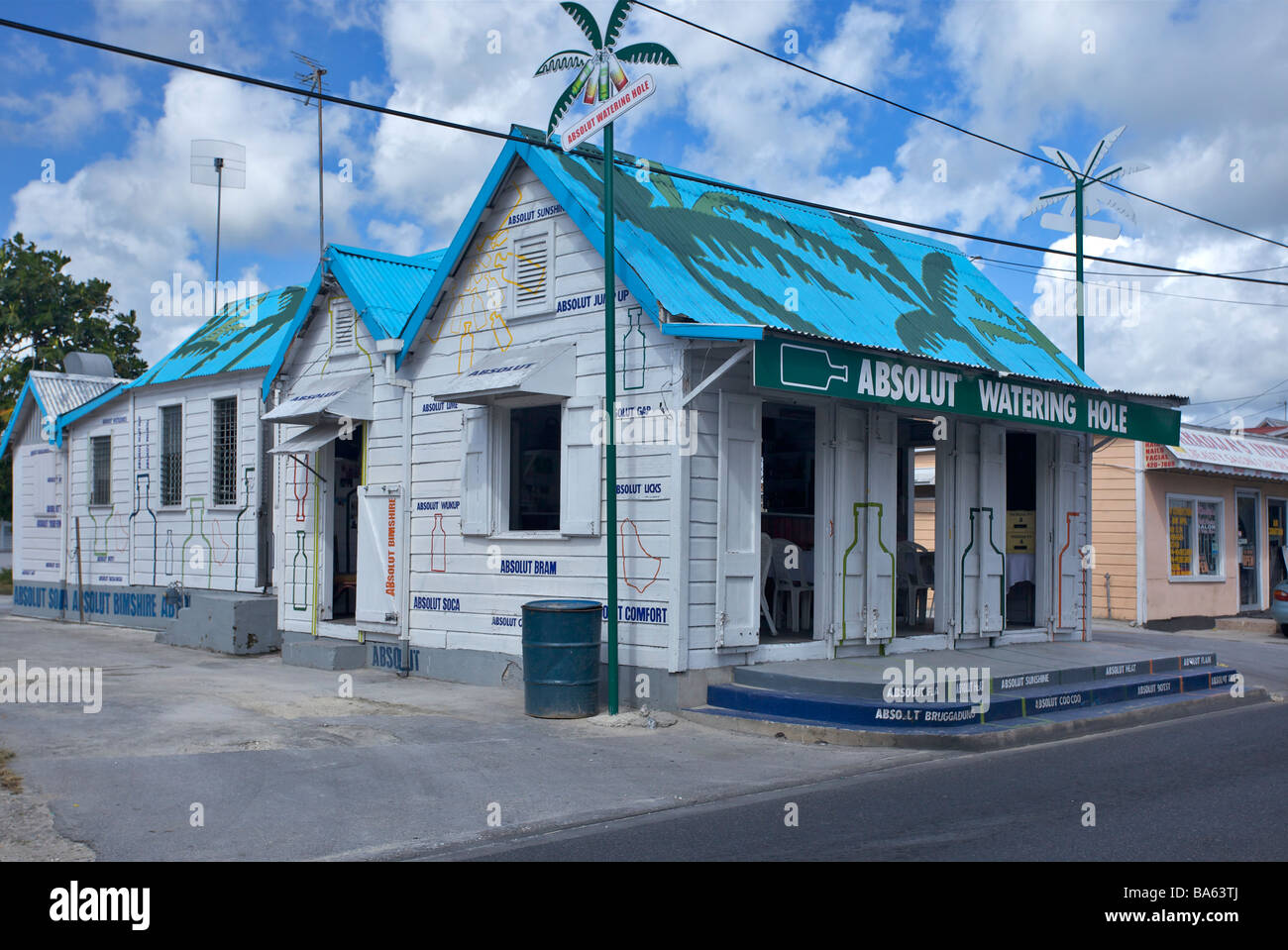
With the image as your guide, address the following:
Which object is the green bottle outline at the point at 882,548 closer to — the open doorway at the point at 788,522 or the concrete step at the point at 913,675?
the concrete step at the point at 913,675

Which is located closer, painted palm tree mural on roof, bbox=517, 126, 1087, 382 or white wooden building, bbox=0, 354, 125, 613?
painted palm tree mural on roof, bbox=517, 126, 1087, 382

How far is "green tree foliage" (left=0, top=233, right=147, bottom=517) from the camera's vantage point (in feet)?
111

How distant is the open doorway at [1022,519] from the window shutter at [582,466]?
275 inches

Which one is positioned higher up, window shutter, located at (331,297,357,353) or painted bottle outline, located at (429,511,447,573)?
window shutter, located at (331,297,357,353)

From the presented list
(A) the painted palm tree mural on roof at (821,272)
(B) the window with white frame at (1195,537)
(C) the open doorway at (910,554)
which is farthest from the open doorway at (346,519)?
(B) the window with white frame at (1195,537)

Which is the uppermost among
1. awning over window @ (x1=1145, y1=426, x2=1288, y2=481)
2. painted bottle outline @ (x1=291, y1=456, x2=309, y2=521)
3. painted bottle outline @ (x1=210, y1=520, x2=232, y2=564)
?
awning over window @ (x1=1145, y1=426, x2=1288, y2=481)

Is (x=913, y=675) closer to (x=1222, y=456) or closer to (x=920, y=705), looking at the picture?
(x=920, y=705)

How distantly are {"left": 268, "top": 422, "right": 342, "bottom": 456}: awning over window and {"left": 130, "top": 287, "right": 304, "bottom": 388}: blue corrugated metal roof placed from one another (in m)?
2.85

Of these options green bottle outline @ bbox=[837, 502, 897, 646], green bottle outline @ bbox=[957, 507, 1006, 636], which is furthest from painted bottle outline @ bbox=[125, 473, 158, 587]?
green bottle outline @ bbox=[957, 507, 1006, 636]

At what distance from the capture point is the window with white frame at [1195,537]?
22.8m

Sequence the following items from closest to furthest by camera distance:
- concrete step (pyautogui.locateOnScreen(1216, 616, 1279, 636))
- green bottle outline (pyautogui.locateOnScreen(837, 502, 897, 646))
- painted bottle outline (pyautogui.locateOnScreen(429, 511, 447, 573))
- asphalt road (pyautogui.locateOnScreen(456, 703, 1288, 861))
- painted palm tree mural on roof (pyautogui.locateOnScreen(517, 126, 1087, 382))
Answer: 1. asphalt road (pyautogui.locateOnScreen(456, 703, 1288, 861))
2. painted palm tree mural on roof (pyautogui.locateOnScreen(517, 126, 1087, 382))
3. green bottle outline (pyautogui.locateOnScreen(837, 502, 897, 646))
4. painted bottle outline (pyautogui.locateOnScreen(429, 511, 447, 573))
5. concrete step (pyautogui.locateOnScreen(1216, 616, 1279, 636))

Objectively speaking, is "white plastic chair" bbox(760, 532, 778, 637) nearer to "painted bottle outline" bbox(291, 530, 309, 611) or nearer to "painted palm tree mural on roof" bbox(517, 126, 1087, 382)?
"painted palm tree mural on roof" bbox(517, 126, 1087, 382)

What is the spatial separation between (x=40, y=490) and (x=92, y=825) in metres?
19.2

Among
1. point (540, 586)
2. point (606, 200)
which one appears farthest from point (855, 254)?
point (540, 586)
